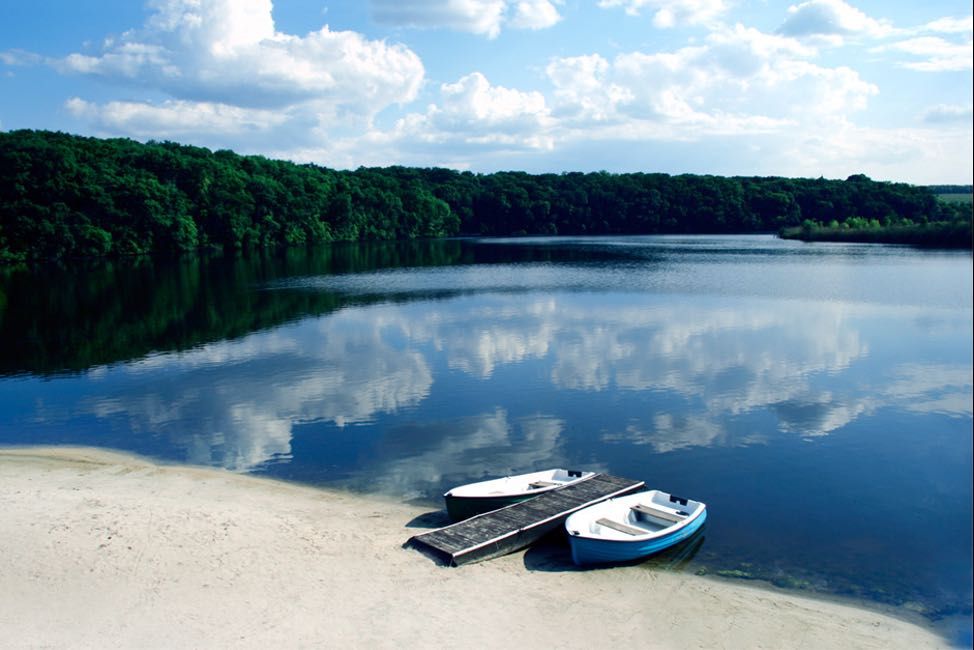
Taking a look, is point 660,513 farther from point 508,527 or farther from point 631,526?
point 508,527

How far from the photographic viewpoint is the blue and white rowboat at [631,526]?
13.4m

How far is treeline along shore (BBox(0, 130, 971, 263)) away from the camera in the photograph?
283 ft

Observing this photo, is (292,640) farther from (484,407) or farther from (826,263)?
(826,263)

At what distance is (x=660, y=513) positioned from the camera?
1464 cm

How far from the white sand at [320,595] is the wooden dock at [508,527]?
0.91 feet

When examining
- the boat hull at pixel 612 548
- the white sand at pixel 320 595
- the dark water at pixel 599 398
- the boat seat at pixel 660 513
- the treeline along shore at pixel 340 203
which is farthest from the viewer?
the treeline along shore at pixel 340 203

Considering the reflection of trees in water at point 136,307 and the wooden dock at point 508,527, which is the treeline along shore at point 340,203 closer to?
the reflection of trees in water at point 136,307

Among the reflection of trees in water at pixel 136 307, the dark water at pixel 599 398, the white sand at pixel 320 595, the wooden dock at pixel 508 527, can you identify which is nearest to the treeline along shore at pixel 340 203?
the reflection of trees in water at pixel 136 307

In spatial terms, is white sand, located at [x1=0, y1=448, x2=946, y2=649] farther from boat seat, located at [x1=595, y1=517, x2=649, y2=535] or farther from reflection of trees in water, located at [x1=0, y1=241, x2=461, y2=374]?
reflection of trees in water, located at [x1=0, y1=241, x2=461, y2=374]

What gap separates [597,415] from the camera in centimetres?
2259

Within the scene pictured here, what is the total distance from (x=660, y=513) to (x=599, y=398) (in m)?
9.86

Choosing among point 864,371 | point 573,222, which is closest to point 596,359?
point 864,371

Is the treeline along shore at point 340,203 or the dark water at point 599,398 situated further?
the treeline along shore at point 340,203

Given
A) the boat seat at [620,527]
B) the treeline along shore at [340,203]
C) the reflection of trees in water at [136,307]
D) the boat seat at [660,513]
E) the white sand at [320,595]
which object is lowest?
the white sand at [320,595]
